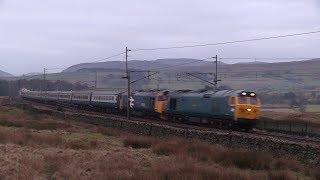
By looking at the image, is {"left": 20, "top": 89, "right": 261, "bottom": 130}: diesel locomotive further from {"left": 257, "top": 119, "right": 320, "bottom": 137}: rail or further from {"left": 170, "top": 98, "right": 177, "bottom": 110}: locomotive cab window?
{"left": 257, "top": 119, "right": 320, "bottom": 137}: rail

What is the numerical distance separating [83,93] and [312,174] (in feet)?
218

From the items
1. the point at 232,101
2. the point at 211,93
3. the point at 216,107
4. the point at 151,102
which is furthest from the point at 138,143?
the point at 151,102

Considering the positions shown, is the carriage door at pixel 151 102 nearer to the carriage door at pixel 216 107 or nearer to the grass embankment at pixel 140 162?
the carriage door at pixel 216 107

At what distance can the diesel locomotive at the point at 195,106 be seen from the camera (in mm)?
36344

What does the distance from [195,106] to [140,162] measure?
21448mm

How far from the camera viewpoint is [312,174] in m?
19.6

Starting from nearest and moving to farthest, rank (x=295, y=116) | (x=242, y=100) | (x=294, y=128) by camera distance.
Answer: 1. (x=242, y=100)
2. (x=294, y=128)
3. (x=295, y=116)

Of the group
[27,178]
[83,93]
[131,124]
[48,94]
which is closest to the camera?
[27,178]

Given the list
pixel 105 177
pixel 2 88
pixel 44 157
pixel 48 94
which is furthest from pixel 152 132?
pixel 2 88

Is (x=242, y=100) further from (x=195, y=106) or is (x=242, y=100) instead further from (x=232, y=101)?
(x=195, y=106)

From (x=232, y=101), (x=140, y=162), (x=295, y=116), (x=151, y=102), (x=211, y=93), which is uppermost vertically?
(x=211, y=93)

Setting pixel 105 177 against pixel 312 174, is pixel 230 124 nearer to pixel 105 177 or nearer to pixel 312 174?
pixel 312 174

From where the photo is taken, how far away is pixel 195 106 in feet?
139

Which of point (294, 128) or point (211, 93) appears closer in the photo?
point (294, 128)
